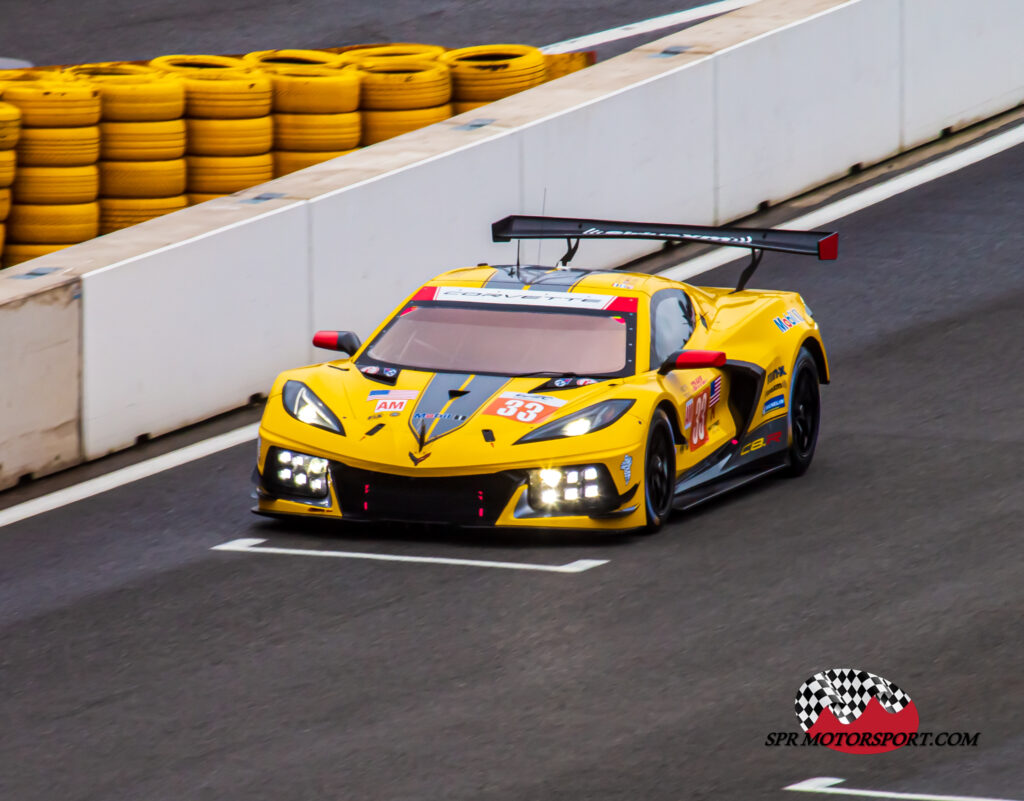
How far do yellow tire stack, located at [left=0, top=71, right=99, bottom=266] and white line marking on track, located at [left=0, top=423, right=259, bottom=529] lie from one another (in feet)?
7.06

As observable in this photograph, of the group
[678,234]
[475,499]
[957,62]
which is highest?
[957,62]

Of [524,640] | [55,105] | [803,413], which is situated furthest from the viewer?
[55,105]

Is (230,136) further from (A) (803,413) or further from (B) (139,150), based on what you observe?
(A) (803,413)

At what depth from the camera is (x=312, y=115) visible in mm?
15945

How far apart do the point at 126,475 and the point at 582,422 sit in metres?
3.34

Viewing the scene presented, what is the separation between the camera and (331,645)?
9227mm

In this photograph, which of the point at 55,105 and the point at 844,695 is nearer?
the point at 844,695

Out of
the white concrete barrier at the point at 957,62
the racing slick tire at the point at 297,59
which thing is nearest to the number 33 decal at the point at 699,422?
the racing slick tire at the point at 297,59

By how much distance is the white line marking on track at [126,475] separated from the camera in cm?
1202

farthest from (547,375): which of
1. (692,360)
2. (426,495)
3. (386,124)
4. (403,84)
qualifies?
(403,84)

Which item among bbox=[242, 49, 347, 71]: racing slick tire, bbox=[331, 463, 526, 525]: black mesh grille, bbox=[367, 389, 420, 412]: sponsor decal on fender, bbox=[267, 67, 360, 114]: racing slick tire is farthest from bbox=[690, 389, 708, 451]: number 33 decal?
bbox=[242, 49, 347, 71]: racing slick tire

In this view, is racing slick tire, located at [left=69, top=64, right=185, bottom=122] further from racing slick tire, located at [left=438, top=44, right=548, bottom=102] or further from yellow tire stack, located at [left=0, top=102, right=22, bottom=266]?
racing slick tire, located at [left=438, top=44, right=548, bottom=102]

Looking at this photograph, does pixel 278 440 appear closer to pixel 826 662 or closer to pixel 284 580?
pixel 284 580

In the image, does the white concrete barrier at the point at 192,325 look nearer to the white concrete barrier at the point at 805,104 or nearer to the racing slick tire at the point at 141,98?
the racing slick tire at the point at 141,98
